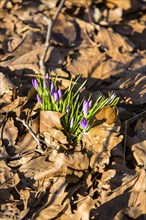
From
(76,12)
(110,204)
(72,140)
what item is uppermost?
(76,12)

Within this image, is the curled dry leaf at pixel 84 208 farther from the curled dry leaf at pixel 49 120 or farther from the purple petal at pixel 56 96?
the purple petal at pixel 56 96

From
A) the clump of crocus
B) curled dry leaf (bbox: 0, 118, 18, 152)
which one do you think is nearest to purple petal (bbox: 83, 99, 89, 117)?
the clump of crocus

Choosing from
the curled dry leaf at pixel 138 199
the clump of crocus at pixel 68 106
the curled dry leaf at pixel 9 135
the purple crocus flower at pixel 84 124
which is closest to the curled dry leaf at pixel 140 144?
the curled dry leaf at pixel 138 199

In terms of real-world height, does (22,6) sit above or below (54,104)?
above

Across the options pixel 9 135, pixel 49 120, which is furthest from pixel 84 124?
pixel 9 135

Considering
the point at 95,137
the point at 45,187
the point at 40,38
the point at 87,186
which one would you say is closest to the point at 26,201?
A: the point at 45,187

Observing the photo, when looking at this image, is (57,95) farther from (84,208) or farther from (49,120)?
(84,208)

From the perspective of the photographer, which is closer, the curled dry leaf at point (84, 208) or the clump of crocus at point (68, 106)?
the curled dry leaf at point (84, 208)

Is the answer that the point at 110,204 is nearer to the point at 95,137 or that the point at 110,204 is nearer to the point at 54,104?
the point at 95,137
